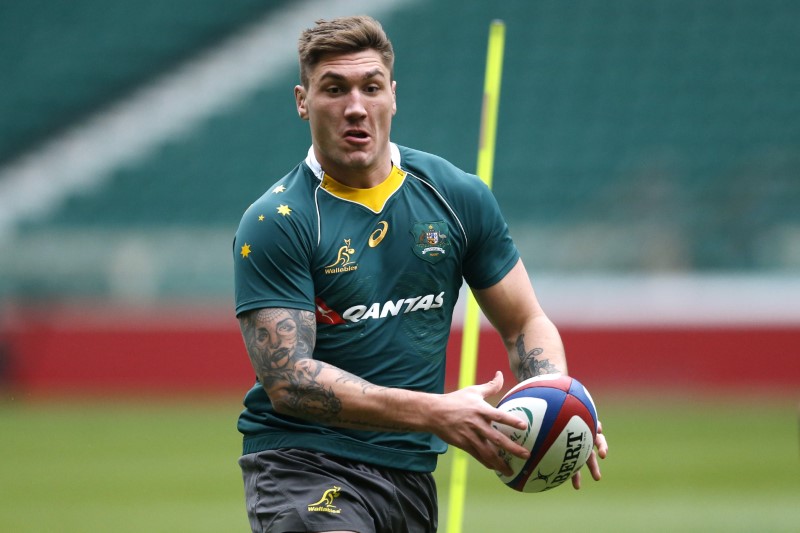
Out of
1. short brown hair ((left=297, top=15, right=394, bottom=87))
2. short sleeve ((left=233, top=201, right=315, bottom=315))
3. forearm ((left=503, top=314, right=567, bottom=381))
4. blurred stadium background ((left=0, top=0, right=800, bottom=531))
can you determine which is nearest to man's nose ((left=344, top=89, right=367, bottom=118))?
short brown hair ((left=297, top=15, right=394, bottom=87))

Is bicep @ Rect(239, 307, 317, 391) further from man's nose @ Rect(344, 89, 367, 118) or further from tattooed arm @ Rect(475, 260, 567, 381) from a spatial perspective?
tattooed arm @ Rect(475, 260, 567, 381)

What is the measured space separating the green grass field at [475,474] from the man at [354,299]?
14.9ft

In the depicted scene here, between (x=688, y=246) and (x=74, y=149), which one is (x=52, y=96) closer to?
(x=74, y=149)

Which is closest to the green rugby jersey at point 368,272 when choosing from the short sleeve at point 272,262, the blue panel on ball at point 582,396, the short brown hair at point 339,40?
the short sleeve at point 272,262

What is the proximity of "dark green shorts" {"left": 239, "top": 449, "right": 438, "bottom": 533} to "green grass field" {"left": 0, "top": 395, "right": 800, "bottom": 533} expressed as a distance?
4.57m

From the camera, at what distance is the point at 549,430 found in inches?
168

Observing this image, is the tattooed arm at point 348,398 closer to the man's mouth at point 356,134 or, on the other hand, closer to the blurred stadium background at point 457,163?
the man's mouth at point 356,134

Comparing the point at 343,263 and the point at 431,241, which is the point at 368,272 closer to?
the point at 343,263

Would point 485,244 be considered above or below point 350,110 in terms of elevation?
below

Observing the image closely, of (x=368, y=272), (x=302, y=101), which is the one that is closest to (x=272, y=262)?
(x=368, y=272)

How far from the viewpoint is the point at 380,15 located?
2083 cm

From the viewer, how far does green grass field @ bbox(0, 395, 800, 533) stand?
9.45 m

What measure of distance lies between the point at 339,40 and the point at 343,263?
0.78 m

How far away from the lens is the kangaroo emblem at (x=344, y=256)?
4.57 m
